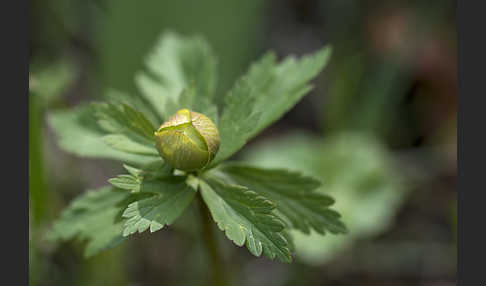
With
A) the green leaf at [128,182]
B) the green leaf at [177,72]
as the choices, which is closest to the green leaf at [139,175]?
the green leaf at [128,182]

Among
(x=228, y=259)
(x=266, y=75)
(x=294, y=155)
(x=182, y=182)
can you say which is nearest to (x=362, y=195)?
(x=294, y=155)

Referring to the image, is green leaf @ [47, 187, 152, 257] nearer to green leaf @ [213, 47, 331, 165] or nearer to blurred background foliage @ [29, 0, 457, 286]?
green leaf @ [213, 47, 331, 165]

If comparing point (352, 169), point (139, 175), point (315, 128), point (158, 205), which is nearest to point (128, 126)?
point (139, 175)

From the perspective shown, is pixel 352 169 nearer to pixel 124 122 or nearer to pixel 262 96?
pixel 262 96

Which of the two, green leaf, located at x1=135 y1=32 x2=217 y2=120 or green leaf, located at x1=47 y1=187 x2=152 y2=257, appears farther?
green leaf, located at x1=135 y1=32 x2=217 y2=120

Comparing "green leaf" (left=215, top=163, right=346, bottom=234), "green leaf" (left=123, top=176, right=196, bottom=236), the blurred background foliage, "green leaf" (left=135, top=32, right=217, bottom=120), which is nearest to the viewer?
"green leaf" (left=123, top=176, right=196, bottom=236)

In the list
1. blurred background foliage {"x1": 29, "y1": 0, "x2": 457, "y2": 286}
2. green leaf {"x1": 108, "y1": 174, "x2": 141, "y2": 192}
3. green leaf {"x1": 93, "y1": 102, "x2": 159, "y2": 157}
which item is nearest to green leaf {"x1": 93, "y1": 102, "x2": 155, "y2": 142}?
green leaf {"x1": 93, "y1": 102, "x2": 159, "y2": 157}
